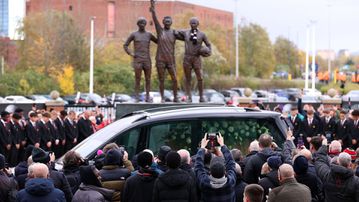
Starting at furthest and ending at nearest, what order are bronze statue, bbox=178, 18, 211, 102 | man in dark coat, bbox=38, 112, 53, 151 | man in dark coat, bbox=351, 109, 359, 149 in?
man in dark coat, bbox=38, 112, 53, 151 < man in dark coat, bbox=351, 109, 359, 149 < bronze statue, bbox=178, 18, 211, 102

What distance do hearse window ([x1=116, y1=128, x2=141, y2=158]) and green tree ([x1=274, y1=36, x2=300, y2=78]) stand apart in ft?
321

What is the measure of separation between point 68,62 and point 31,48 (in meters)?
2.86

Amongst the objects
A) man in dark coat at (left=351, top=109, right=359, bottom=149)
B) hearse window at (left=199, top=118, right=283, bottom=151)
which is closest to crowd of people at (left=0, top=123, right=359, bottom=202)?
hearse window at (left=199, top=118, right=283, bottom=151)

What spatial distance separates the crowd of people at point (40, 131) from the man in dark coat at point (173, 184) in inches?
417

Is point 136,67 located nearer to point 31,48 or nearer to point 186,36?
point 186,36

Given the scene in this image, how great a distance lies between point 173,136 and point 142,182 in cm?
396

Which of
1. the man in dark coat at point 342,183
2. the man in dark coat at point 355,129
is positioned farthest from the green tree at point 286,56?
the man in dark coat at point 342,183

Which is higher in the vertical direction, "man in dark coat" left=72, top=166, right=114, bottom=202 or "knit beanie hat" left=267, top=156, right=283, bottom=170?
"knit beanie hat" left=267, top=156, right=283, bottom=170

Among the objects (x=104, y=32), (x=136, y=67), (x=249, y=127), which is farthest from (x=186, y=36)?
(x=104, y=32)

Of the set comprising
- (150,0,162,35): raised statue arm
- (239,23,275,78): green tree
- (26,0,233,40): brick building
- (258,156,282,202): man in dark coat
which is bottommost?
(258,156,282,202): man in dark coat

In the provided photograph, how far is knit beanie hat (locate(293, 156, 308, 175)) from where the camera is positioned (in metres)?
10.8

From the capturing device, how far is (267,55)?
3575 inches

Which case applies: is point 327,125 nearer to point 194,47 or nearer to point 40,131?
point 194,47

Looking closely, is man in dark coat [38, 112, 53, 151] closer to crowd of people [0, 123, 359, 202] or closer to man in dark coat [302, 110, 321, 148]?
man in dark coat [302, 110, 321, 148]
